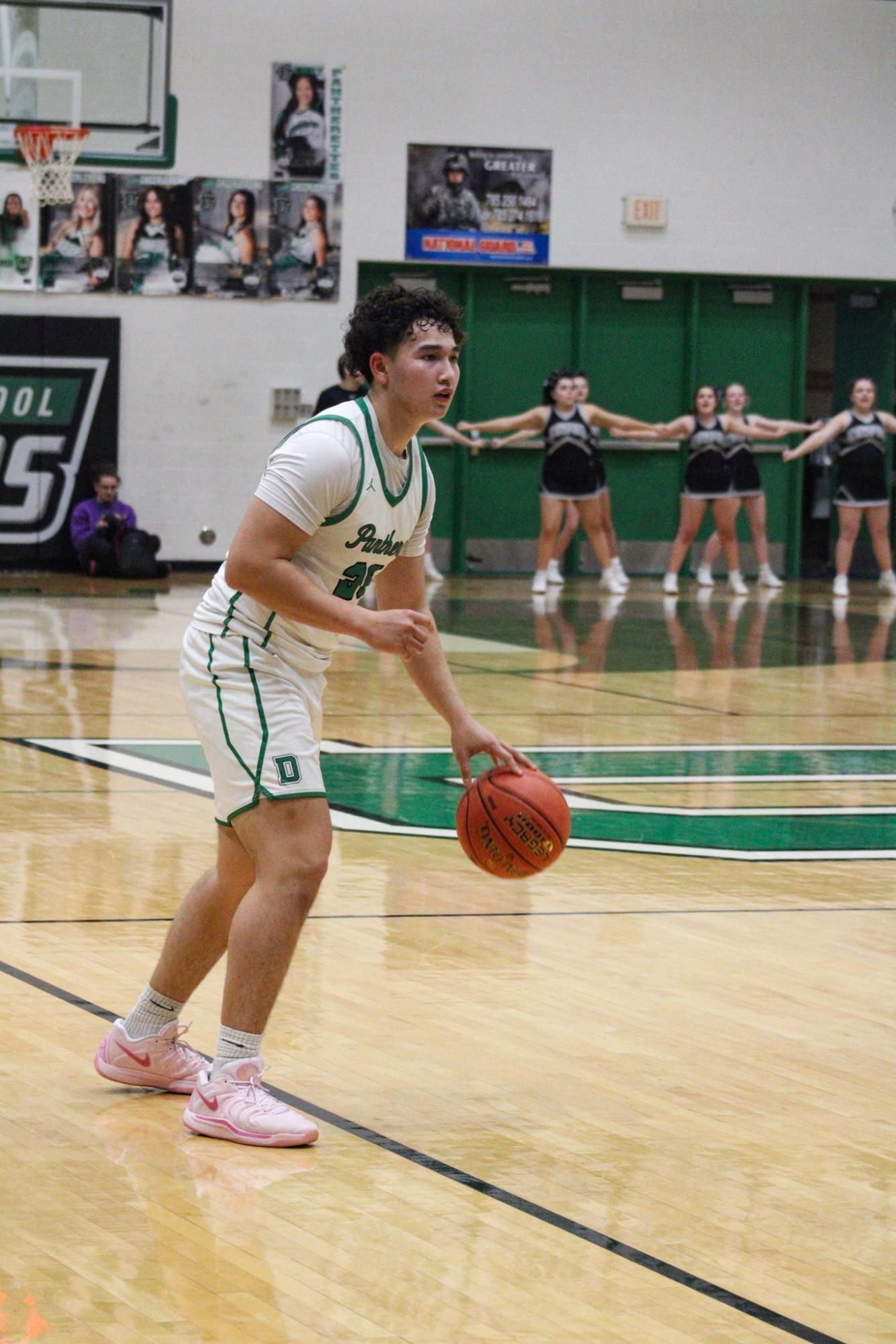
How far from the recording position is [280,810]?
158 inches

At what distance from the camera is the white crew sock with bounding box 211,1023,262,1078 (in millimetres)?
4031

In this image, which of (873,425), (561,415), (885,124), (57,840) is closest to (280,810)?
(57,840)

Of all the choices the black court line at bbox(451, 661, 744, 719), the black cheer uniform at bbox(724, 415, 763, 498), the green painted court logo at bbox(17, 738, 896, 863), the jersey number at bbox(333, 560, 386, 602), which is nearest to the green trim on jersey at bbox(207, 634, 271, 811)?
the jersey number at bbox(333, 560, 386, 602)

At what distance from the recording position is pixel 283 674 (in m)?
4.13

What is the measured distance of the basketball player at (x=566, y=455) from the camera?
19062mm

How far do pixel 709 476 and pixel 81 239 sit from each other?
6470 millimetres

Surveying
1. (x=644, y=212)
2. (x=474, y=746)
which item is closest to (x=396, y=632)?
(x=474, y=746)

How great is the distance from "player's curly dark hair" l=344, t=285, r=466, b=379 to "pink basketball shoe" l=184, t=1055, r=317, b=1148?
1.46 meters

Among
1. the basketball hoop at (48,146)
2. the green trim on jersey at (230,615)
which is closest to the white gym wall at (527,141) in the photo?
the basketball hoop at (48,146)

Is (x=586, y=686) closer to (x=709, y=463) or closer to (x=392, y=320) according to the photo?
(x=392, y=320)

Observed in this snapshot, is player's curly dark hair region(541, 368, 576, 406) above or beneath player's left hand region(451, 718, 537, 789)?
above

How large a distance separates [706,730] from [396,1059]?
5.87 meters

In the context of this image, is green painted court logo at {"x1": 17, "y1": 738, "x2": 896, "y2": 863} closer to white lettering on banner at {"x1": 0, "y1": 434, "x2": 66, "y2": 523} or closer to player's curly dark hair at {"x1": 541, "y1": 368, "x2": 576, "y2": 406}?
player's curly dark hair at {"x1": 541, "y1": 368, "x2": 576, "y2": 406}

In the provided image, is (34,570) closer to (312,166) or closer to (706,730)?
(312,166)
